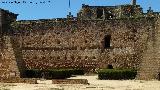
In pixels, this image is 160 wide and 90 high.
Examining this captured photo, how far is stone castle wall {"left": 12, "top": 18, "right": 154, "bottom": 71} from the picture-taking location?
118ft

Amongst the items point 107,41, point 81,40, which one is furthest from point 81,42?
point 107,41

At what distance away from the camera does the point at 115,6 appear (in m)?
47.6

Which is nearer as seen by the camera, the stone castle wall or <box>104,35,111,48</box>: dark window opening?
the stone castle wall

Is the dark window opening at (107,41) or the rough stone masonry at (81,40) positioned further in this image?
the dark window opening at (107,41)

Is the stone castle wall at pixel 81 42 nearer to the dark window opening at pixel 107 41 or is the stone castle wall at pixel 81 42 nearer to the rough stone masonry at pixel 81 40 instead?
the rough stone masonry at pixel 81 40

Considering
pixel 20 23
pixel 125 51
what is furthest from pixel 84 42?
pixel 20 23

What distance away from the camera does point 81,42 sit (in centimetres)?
3788

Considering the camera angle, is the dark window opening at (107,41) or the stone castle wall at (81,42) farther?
the dark window opening at (107,41)

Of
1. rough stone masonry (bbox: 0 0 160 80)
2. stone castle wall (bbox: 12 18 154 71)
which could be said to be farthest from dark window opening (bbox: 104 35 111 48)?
stone castle wall (bbox: 12 18 154 71)

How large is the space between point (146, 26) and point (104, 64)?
16.2 ft

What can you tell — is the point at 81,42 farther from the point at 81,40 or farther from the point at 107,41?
the point at 107,41

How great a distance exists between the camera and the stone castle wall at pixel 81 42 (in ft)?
118

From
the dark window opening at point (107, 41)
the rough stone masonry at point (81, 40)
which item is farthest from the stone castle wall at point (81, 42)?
the dark window opening at point (107, 41)

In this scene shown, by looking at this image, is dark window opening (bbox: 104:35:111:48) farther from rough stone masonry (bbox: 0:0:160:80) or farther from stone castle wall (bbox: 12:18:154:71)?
stone castle wall (bbox: 12:18:154:71)
